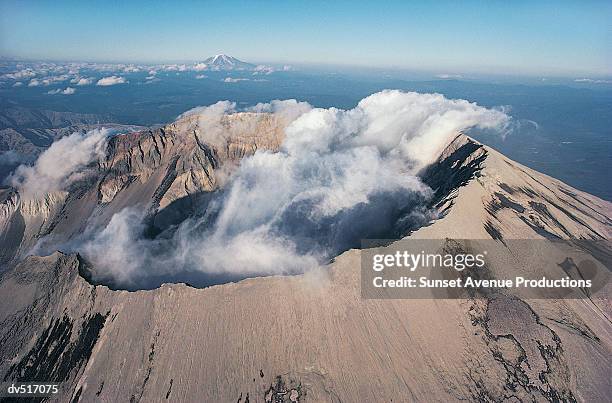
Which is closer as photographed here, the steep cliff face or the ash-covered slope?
the ash-covered slope

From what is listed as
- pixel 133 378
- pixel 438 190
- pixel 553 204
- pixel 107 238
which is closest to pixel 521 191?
pixel 553 204

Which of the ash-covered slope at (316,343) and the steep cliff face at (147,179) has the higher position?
the ash-covered slope at (316,343)

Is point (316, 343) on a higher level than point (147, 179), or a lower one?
higher

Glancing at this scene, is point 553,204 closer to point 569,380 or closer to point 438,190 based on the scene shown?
point 438,190

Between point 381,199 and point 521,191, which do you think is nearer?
point 521,191

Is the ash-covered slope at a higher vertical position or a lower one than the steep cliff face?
higher
